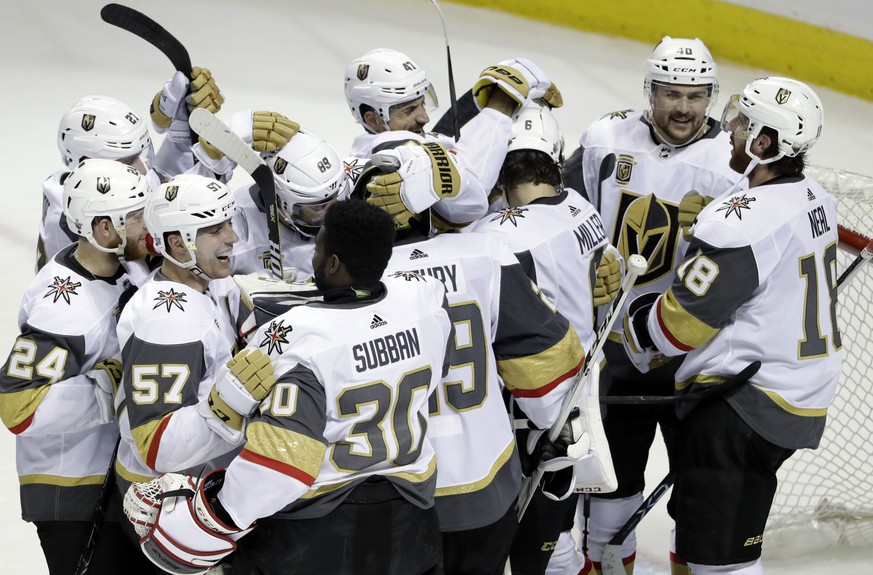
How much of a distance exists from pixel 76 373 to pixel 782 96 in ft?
5.62

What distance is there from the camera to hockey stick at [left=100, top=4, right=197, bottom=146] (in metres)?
2.88

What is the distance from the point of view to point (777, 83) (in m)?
2.80

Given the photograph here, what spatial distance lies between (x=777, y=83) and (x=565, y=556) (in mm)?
1310

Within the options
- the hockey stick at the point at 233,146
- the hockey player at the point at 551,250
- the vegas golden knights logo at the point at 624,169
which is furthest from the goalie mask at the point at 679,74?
the hockey stick at the point at 233,146

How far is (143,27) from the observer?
2922mm

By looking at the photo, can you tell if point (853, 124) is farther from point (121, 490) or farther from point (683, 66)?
point (121, 490)

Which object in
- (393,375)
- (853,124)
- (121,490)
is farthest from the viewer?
(853,124)

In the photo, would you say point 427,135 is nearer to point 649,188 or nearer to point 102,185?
point 649,188

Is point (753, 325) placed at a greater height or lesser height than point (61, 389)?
greater

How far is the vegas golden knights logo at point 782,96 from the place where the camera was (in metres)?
2.77

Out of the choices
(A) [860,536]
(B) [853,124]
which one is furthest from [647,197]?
(B) [853,124]

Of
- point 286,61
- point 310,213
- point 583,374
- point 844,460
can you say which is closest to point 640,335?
point 583,374

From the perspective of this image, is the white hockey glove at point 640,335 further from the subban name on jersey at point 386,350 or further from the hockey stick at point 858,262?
the subban name on jersey at point 386,350

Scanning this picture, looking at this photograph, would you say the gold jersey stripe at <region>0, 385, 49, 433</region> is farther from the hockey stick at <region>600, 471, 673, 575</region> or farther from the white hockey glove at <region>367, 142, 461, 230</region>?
the hockey stick at <region>600, 471, 673, 575</region>
